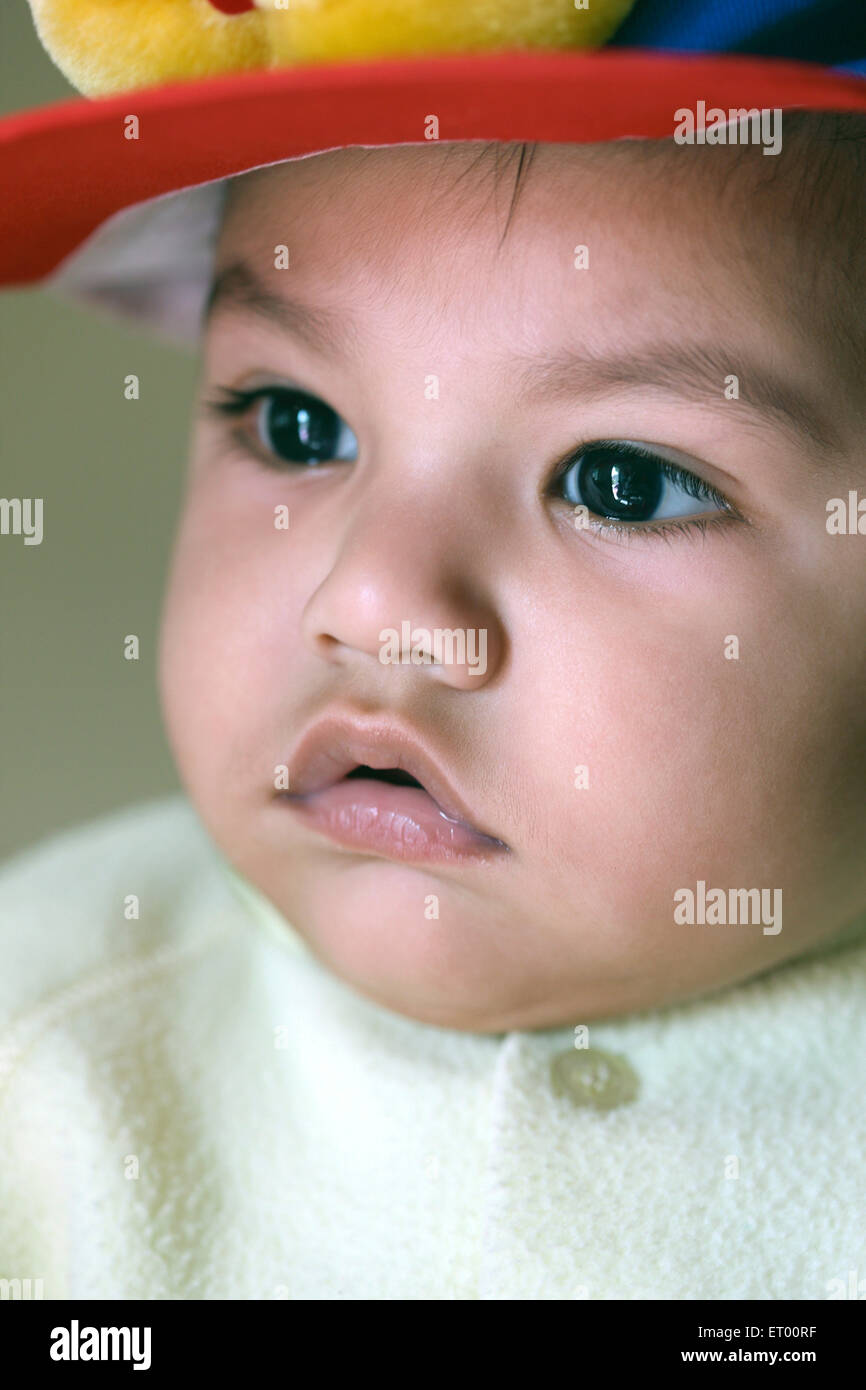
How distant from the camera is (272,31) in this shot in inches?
24.0

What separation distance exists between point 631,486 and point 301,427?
0.70 feet

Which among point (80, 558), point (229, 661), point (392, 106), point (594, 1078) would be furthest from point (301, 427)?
point (80, 558)

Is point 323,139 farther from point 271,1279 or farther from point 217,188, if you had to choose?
point 271,1279

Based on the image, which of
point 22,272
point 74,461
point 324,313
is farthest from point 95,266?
point 74,461

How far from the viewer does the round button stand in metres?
0.77

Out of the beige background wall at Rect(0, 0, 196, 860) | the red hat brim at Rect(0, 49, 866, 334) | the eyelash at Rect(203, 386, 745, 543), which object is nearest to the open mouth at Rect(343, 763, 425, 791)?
the eyelash at Rect(203, 386, 745, 543)

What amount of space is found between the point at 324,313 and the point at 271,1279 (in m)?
0.49

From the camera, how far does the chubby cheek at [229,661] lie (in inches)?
28.8

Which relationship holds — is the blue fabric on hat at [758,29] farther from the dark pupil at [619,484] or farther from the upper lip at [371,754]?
the upper lip at [371,754]

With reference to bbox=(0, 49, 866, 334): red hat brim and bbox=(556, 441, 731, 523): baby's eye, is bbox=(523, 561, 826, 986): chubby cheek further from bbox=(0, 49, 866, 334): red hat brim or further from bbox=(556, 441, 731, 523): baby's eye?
bbox=(0, 49, 866, 334): red hat brim

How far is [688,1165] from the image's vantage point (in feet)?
2.45

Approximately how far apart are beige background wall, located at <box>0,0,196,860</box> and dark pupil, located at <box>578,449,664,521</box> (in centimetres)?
73

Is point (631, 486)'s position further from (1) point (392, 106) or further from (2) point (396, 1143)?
(2) point (396, 1143)

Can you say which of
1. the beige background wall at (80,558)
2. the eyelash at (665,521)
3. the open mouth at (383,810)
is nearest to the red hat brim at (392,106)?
the eyelash at (665,521)
